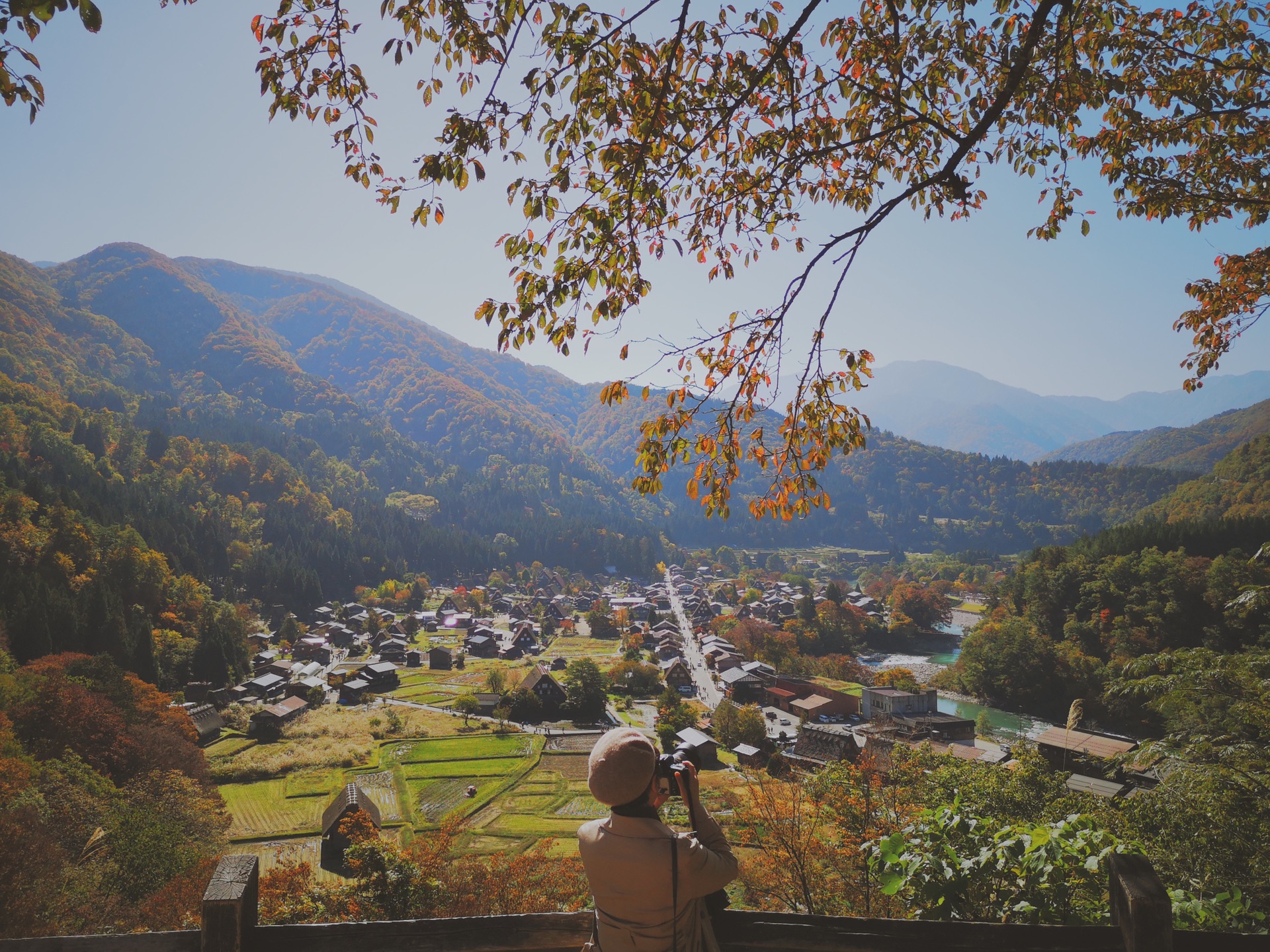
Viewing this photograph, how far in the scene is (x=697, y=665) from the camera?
131 ft

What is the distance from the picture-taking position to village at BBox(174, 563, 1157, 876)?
18031mm

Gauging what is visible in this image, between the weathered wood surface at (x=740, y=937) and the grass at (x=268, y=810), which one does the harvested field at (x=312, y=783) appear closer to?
the grass at (x=268, y=810)

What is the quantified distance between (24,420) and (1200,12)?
7370 cm

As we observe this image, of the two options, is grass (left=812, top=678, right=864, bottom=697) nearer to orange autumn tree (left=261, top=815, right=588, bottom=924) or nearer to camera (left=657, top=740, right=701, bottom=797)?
orange autumn tree (left=261, top=815, right=588, bottom=924)

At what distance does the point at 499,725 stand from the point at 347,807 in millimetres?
11324

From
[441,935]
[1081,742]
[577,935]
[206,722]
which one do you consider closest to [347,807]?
[206,722]

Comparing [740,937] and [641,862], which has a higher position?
[641,862]

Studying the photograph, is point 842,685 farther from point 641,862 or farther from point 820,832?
point 641,862

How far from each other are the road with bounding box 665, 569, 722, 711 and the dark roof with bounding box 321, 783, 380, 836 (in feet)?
48.1

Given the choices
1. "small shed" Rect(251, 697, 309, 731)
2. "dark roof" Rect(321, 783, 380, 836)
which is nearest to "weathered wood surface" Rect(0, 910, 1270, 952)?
"dark roof" Rect(321, 783, 380, 836)

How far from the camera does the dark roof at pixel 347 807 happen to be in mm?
16000

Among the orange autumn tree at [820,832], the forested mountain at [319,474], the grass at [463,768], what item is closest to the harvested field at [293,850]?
→ the grass at [463,768]

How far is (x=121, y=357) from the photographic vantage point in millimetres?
129125

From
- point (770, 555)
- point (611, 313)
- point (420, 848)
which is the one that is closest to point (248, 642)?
point (420, 848)
